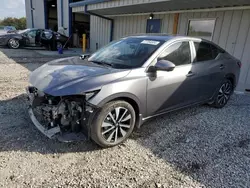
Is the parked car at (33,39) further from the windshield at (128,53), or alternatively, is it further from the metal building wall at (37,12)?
the windshield at (128,53)

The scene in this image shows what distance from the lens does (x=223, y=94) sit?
4.35m

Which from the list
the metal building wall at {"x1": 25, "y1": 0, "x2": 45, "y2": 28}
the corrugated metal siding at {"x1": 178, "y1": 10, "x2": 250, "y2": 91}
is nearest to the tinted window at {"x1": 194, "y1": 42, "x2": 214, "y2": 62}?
the corrugated metal siding at {"x1": 178, "y1": 10, "x2": 250, "y2": 91}

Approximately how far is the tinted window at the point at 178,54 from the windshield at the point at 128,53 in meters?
0.19

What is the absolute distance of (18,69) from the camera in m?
6.80

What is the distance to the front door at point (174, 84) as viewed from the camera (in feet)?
9.50

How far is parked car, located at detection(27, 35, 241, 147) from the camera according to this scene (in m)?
2.39

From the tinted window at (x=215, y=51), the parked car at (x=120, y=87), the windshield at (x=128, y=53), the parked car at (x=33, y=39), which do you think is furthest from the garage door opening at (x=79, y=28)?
the parked car at (x=120, y=87)

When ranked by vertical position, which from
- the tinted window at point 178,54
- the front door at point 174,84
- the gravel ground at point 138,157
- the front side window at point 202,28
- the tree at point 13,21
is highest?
the tree at point 13,21

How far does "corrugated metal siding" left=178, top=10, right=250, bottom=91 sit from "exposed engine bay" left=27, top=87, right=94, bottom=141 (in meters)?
5.86

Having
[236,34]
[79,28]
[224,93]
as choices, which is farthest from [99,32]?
[224,93]

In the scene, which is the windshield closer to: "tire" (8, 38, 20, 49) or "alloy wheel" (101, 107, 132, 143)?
"alloy wheel" (101, 107, 132, 143)

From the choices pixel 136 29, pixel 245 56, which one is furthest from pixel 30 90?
pixel 136 29

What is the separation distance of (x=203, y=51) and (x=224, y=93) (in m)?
1.30

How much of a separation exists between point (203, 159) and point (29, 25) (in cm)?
2588
